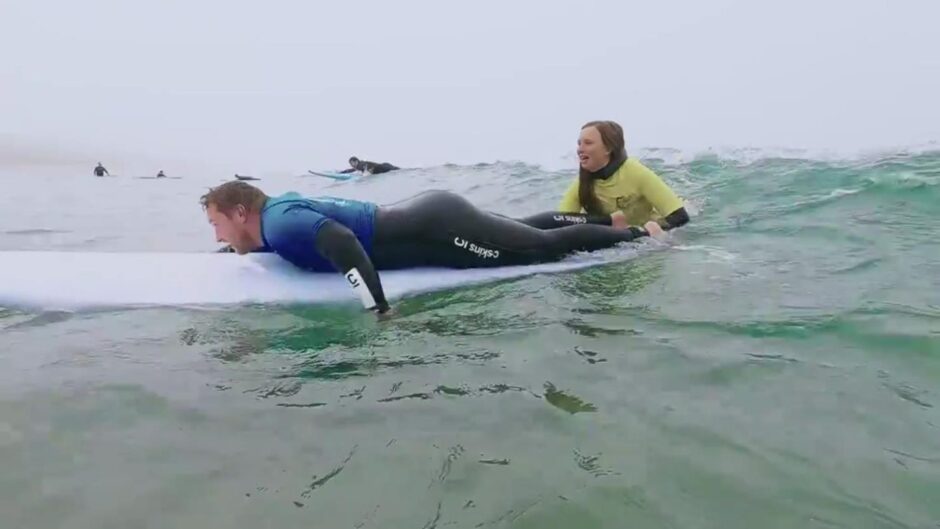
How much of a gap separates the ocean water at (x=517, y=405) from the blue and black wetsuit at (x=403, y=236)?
339 millimetres

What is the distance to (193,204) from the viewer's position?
12.1 meters

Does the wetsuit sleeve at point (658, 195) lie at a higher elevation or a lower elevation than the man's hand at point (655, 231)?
higher

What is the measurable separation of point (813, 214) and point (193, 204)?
29.4 ft

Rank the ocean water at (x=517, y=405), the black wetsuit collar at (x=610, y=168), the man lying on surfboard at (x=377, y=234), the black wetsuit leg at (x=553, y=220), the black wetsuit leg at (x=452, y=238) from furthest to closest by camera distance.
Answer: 1. the black wetsuit collar at (x=610, y=168)
2. the black wetsuit leg at (x=553, y=220)
3. the black wetsuit leg at (x=452, y=238)
4. the man lying on surfboard at (x=377, y=234)
5. the ocean water at (x=517, y=405)

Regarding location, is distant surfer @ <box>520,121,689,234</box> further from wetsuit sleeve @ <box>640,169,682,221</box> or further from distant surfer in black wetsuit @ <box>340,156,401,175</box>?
distant surfer in black wetsuit @ <box>340,156,401,175</box>

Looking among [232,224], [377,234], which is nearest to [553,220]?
[377,234]

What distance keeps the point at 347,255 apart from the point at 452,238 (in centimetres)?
91

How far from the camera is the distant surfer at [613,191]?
584 centimetres

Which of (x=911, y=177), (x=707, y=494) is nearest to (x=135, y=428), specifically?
(x=707, y=494)

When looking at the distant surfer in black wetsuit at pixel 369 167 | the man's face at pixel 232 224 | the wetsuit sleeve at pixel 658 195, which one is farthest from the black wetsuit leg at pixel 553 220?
the distant surfer in black wetsuit at pixel 369 167

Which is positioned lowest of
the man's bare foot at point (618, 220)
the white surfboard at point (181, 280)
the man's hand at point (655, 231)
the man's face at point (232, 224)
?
the man's hand at point (655, 231)

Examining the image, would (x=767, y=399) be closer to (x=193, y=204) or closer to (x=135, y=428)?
(x=135, y=428)

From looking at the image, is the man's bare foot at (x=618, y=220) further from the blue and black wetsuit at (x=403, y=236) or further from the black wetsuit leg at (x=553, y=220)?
the blue and black wetsuit at (x=403, y=236)

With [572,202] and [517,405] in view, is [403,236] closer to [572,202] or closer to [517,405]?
[572,202]
